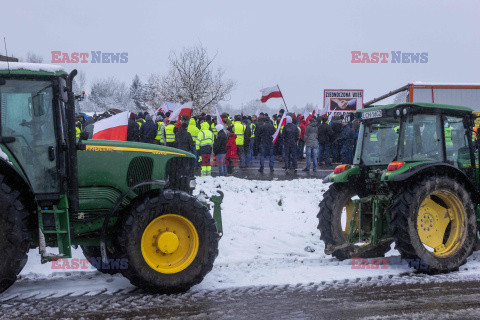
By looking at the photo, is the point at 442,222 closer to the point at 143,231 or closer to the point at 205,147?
the point at 143,231

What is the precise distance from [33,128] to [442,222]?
18.1 ft

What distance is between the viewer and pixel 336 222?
8.14 meters

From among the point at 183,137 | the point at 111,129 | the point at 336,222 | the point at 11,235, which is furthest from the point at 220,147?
the point at 11,235

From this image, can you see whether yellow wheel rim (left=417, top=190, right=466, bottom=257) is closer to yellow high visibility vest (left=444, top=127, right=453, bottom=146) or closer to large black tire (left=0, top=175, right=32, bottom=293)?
yellow high visibility vest (left=444, top=127, right=453, bottom=146)

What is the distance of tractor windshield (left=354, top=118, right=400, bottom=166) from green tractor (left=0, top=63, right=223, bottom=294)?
9.89 feet

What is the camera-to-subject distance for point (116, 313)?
5430mm

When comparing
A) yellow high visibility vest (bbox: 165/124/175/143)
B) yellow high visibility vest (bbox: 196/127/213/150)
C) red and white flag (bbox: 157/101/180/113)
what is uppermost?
red and white flag (bbox: 157/101/180/113)

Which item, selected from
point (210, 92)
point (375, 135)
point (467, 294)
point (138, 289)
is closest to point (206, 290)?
point (138, 289)

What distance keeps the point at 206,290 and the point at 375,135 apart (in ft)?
11.7

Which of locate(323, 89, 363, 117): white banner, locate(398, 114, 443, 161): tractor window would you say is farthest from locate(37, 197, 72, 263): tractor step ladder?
locate(323, 89, 363, 117): white banner

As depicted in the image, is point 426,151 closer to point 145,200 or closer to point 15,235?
point 145,200

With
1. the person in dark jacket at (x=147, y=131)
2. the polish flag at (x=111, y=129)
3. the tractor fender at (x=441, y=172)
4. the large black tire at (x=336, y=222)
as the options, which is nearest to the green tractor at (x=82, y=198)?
the polish flag at (x=111, y=129)

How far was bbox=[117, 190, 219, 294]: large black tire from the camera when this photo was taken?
6.05m

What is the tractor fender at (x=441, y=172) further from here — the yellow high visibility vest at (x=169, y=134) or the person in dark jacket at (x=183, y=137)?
the yellow high visibility vest at (x=169, y=134)
